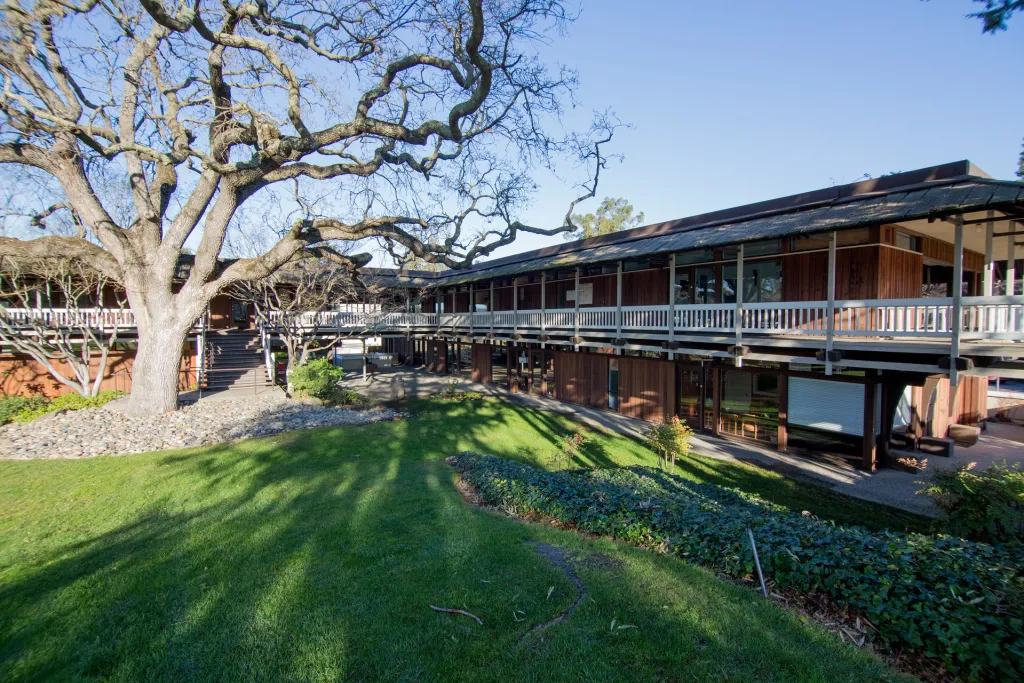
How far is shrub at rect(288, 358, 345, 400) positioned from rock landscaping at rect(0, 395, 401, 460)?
797 mm

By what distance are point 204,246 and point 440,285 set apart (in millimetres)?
13184

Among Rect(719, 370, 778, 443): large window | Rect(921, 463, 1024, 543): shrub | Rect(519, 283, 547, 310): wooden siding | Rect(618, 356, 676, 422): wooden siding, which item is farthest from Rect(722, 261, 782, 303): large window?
Rect(519, 283, 547, 310): wooden siding

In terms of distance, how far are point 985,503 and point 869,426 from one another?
5.74m

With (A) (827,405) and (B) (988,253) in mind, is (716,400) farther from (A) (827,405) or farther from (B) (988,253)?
(B) (988,253)

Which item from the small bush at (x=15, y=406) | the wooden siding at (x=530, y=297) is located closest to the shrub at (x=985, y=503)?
the wooden siding at (x=530, y=297)

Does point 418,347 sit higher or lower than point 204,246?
lower

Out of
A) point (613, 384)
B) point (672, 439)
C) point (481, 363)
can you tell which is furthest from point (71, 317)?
point (672, 439)

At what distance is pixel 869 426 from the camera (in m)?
11.9

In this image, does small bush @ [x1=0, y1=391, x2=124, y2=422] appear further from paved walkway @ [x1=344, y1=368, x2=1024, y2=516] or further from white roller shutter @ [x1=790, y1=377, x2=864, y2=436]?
white roller shutter @ [x1=790, y1=377, x2=864, y2=436]

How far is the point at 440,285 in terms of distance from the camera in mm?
25781

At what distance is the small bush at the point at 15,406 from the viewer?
13133 millimetres

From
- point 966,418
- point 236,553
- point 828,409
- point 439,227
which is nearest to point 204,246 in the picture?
point 439,227

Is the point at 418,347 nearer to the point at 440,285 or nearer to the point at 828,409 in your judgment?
the point at 440,285

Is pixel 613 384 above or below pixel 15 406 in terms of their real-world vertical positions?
below
